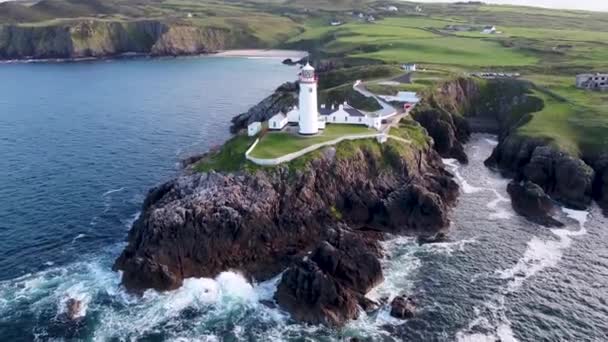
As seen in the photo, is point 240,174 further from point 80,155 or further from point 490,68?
point 490,68

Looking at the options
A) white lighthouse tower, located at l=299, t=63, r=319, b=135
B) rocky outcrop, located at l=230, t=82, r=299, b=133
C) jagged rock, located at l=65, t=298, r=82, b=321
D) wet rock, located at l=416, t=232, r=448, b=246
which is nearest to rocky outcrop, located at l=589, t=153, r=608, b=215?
wet rock, located at l=416, t=232, r=448, b=246

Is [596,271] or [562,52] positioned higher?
[562,52]

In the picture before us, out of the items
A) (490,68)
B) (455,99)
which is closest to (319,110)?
(455,99)

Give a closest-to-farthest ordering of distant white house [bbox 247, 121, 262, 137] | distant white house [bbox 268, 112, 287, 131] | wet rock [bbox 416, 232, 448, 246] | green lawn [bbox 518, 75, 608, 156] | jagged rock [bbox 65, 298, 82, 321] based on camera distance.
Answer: jagged rock [bbox 65, 298, 82, 321], wet rock [bbox 416, 232, 448, 246], distant white house [bbox 247, 121, 262, 137], distant white house [bbox 268, 112, 287, 131], green lawn [bbox 518, 75, 608, 156]

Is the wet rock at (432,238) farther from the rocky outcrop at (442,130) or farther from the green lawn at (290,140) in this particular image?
the rocky outcrop at (442,130)

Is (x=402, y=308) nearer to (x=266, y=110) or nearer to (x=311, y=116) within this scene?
(x=311, y=116)

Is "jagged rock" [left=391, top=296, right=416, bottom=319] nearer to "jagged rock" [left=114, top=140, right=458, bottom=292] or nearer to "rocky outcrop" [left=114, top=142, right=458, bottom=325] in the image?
"rocky outcrop" [left=114, top=142, right=458, bottom=325]
